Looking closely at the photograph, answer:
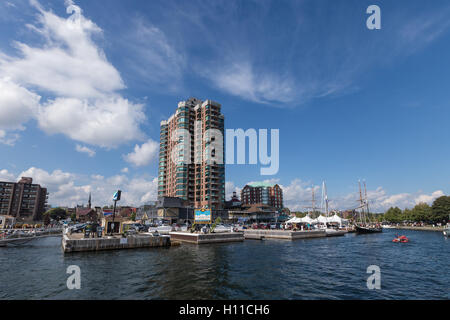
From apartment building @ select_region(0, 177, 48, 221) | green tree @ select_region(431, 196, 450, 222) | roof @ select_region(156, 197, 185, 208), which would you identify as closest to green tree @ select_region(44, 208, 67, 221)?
apartment building @ select_region(0, 177, 48, 221)

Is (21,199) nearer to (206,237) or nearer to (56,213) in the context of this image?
(56,213)

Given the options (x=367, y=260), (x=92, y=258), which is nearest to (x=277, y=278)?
(x=367, y=260)

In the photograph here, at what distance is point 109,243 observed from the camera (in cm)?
4206

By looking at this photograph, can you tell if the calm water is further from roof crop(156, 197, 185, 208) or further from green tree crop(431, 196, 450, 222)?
green tree crop(431, 196, 450, 222)

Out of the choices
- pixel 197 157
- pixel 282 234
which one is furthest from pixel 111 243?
pixel 197 157

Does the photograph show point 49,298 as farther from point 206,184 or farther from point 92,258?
point 206,184

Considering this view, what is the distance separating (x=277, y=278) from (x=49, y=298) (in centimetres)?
2005

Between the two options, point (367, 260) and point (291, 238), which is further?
point (291, 238)

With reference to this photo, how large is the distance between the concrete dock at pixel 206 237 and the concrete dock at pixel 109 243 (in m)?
7.13

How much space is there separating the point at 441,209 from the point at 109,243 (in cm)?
15074
